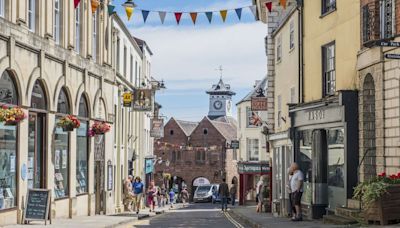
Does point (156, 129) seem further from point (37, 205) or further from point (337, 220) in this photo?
point (337, 220)

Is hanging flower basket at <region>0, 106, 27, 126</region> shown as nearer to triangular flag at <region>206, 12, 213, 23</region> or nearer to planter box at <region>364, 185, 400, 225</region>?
triangular flag at <region>206, 12, 213, 23</region>

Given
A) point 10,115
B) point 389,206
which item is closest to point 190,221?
point 10,115

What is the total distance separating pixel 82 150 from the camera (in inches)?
1136

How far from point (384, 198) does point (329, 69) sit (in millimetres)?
7494

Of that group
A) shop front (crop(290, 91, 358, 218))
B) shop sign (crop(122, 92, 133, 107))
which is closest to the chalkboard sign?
shop front (crop(290, 91, 358, 218))

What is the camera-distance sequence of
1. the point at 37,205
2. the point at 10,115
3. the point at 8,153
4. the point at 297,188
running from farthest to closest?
the point at 297,188 → the point at 37,205 → the point at 8,153 → the point at 10,115

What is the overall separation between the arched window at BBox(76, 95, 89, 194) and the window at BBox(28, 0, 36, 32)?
A: 564cm

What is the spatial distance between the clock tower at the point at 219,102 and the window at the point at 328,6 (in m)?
89.1

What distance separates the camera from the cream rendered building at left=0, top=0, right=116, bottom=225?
21.0m

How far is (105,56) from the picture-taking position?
32219mm

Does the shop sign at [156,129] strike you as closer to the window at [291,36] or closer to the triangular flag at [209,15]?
the window at [291,36]

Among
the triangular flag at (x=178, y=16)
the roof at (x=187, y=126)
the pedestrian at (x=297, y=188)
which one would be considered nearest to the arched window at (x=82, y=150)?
the triangular flag at (x=178, y=16)

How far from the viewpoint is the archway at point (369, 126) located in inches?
777

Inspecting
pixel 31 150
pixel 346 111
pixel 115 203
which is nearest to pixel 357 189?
pixel 346 111
